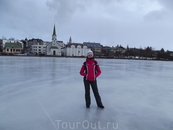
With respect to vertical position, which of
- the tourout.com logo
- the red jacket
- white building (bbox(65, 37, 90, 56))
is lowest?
the tourout.com logo

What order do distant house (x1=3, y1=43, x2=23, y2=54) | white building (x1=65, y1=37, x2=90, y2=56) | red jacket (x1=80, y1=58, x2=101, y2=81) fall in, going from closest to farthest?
red jacket (x1=80, y1=58, x2=101, y2=81)
distant house (x1=3, y1=43, x2=23, y2=54)
white building (x1=65, y1=37, x2=90, y2=56)

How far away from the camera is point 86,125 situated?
238 cm

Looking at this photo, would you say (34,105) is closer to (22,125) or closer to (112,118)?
(22,125)

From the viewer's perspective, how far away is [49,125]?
7.70ft

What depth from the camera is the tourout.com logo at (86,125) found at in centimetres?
232

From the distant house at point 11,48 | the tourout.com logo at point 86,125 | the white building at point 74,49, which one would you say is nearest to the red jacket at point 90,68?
the tourout.com logo at point 86,125

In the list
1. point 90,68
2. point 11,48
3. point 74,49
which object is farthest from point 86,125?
point 11,48

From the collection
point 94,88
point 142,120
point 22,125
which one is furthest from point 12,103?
point 142,120

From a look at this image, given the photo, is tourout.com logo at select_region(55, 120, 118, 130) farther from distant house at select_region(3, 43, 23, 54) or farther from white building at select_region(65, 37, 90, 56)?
distant house at select_region(3, 43, 23, 54)

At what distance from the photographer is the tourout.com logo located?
7.60 ft

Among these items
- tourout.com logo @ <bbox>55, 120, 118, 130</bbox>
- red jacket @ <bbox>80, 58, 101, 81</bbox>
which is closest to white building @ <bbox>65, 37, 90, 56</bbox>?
red jacket @ <bbox>80, 58, 101, 81</bbox>

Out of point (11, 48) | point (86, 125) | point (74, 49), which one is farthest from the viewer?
point (74, 49)

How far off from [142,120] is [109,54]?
74.3m

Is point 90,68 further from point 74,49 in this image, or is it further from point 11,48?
point 11,48
